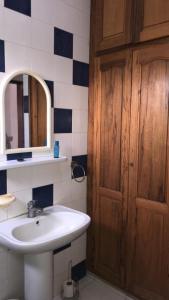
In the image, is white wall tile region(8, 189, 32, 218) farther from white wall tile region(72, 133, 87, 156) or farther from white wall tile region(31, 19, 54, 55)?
white wall tile region(31, 19, 54, 55)

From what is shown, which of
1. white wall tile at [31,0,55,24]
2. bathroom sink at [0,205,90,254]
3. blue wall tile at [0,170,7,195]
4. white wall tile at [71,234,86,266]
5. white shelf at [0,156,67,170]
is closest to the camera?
bathroom sink at [0,205,90,254]

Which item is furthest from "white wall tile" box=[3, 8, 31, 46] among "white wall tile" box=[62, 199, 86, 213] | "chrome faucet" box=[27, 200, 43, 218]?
"white wall tile" box=[62, 199, 86, 213]

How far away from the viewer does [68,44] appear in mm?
1921

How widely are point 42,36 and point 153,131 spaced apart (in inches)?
39.6

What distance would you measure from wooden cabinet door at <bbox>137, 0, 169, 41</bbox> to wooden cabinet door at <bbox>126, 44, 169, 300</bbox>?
84mm

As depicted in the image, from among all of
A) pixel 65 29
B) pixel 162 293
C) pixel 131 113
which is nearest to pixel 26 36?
pixel 65 29

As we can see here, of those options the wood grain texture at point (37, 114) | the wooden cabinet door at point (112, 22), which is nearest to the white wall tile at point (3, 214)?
the wood grain texture at point (37, 114)

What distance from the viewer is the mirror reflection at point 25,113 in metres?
1.58

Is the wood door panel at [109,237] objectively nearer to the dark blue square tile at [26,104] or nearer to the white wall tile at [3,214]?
the white wall tile at [3,214]

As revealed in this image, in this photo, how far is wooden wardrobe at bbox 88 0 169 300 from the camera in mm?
1736

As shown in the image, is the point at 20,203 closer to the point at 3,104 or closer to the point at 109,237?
the point at 3,104

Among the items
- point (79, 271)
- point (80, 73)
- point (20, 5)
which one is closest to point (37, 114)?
point (80, 73)

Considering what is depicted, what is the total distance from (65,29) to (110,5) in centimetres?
38

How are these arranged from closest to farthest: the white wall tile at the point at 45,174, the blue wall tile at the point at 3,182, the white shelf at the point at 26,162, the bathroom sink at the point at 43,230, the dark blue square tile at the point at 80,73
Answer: the bathroom sink at the point at 43,230 → the white shelf at the point at 26,162 → the blue wall tile at the point at 3,182 → the white wall tile at the point at 45,174 → the dark blue square tile at the point at 80,73
